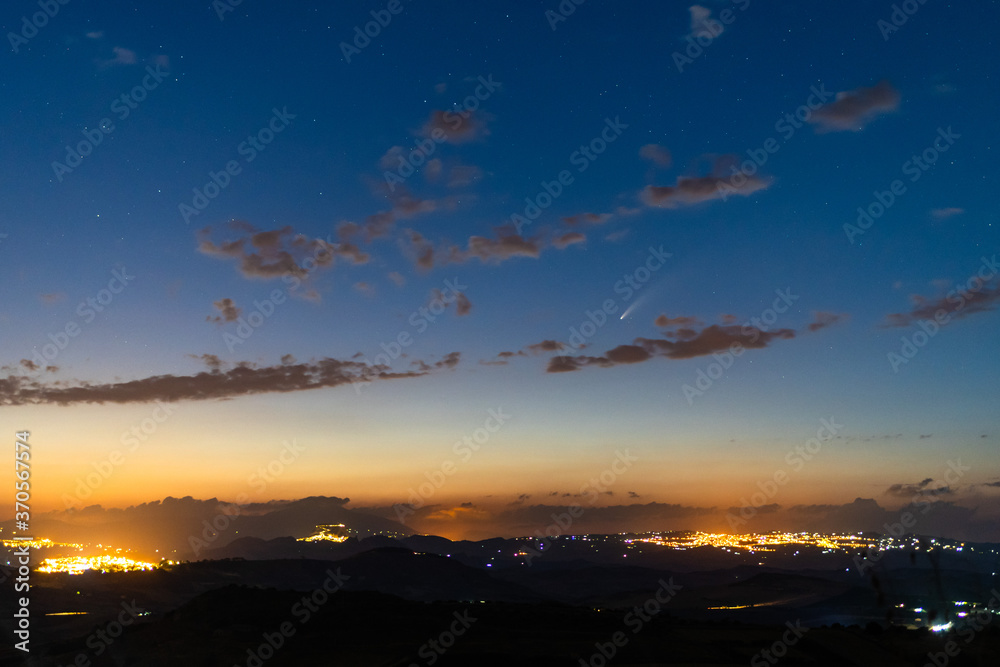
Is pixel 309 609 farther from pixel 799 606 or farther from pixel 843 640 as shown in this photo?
pixel 799 606

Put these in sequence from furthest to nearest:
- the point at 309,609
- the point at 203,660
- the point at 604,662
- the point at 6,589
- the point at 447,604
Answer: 1. the point at 6,589
2. the point at 447,604
3. the point at 309,609
4. the point at 203,660
5. the point at 604,662

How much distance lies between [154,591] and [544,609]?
97.4 metres

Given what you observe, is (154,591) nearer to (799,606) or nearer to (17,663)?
(17,663)

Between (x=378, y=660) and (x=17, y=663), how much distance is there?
107 ft

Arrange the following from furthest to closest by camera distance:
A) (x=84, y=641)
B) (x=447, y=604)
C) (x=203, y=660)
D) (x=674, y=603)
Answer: (x=674, y=603) → (x=447, y=604) → (x=84, y=641) → (x=203, y=660)

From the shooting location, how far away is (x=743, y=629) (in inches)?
2904

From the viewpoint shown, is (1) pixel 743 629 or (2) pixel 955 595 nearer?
(1) pixel 743 629

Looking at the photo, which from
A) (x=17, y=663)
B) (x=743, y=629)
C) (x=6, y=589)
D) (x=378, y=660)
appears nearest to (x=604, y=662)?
(x=378, y=660)

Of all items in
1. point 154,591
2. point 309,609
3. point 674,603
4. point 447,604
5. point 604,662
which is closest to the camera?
point 604,662

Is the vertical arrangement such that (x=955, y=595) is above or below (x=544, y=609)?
below

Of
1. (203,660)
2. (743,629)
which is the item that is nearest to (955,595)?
(743,629)

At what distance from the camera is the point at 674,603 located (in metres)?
158

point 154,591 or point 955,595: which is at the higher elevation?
point 154,591

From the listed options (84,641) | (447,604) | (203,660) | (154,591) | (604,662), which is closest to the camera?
(604,662)
